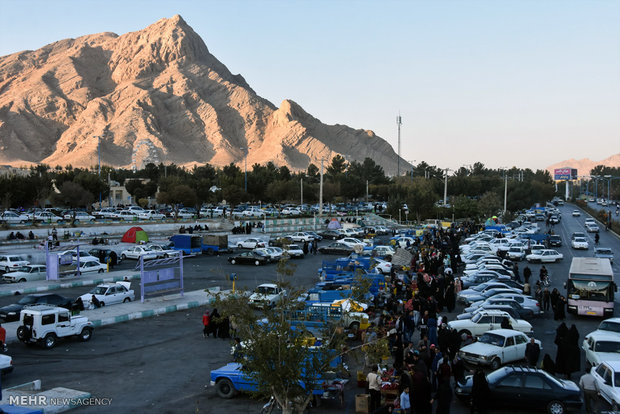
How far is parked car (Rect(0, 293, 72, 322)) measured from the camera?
20.5m

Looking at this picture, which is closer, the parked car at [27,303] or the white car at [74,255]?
the parked car at [27,303]

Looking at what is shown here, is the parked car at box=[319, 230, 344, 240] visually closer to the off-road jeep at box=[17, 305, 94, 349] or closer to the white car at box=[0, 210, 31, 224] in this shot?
the white car at box=[0, 210, 31, 224]

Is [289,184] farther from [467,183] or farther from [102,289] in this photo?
[102,289]

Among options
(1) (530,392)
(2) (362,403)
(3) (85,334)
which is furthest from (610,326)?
(3) (85,334)

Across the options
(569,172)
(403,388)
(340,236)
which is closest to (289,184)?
(340,236)

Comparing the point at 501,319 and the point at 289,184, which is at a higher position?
the point at 289,184

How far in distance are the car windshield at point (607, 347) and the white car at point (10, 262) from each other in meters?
29.9

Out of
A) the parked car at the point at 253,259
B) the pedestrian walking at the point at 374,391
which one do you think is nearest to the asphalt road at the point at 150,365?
the pedestrian walking at the point at 374,391

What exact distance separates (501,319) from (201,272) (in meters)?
20.8

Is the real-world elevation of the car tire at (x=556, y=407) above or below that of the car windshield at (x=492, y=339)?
below

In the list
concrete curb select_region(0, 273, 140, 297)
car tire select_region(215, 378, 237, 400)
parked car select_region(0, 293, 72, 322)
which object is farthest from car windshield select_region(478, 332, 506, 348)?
concrete curb select_region(0, 273, 140, 297)

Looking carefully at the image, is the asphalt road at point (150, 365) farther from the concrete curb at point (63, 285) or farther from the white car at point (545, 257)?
the white car at point (545, 257)

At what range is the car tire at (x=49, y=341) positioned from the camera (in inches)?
685

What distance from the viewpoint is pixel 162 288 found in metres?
25.4
